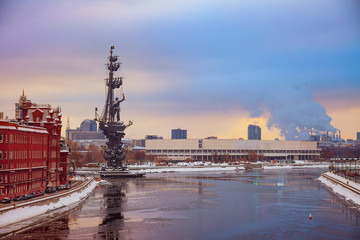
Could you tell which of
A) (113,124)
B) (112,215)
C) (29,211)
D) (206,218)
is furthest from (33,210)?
(113,124)

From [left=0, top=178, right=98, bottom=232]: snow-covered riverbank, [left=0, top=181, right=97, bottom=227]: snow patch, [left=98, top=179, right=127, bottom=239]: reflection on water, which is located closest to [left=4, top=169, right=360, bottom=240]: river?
[left=98, top=179, right=127, bottom=239]: reflection on water

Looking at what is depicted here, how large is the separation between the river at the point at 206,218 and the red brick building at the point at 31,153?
8440mm

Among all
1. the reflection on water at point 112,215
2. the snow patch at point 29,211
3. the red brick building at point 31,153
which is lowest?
the reflection on water at point 112,215

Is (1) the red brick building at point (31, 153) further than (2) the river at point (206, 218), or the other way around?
(1) the red brick building at point (31, 153)

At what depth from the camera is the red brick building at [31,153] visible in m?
63.3

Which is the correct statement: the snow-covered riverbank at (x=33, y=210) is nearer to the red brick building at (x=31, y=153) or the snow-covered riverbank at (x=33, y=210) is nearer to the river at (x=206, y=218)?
the river at (x=206, y=218)

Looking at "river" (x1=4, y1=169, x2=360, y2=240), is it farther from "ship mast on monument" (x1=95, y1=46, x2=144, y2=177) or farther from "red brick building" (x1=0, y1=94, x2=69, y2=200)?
"ship mast on monument" (x1=95, y1=46, x2=144, y2=177)

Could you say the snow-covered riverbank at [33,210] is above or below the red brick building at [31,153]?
below

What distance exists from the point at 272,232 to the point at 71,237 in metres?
21.4

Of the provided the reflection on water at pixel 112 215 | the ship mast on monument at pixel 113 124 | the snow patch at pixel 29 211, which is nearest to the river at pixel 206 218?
the reflection on water at pixel 112 215

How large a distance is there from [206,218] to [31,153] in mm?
29582

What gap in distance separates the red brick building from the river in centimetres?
844

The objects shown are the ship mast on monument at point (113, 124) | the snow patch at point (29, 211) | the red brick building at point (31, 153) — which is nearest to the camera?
the snow patch at point (29, 211)

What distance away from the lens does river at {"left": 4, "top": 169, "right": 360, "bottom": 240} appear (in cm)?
5047
